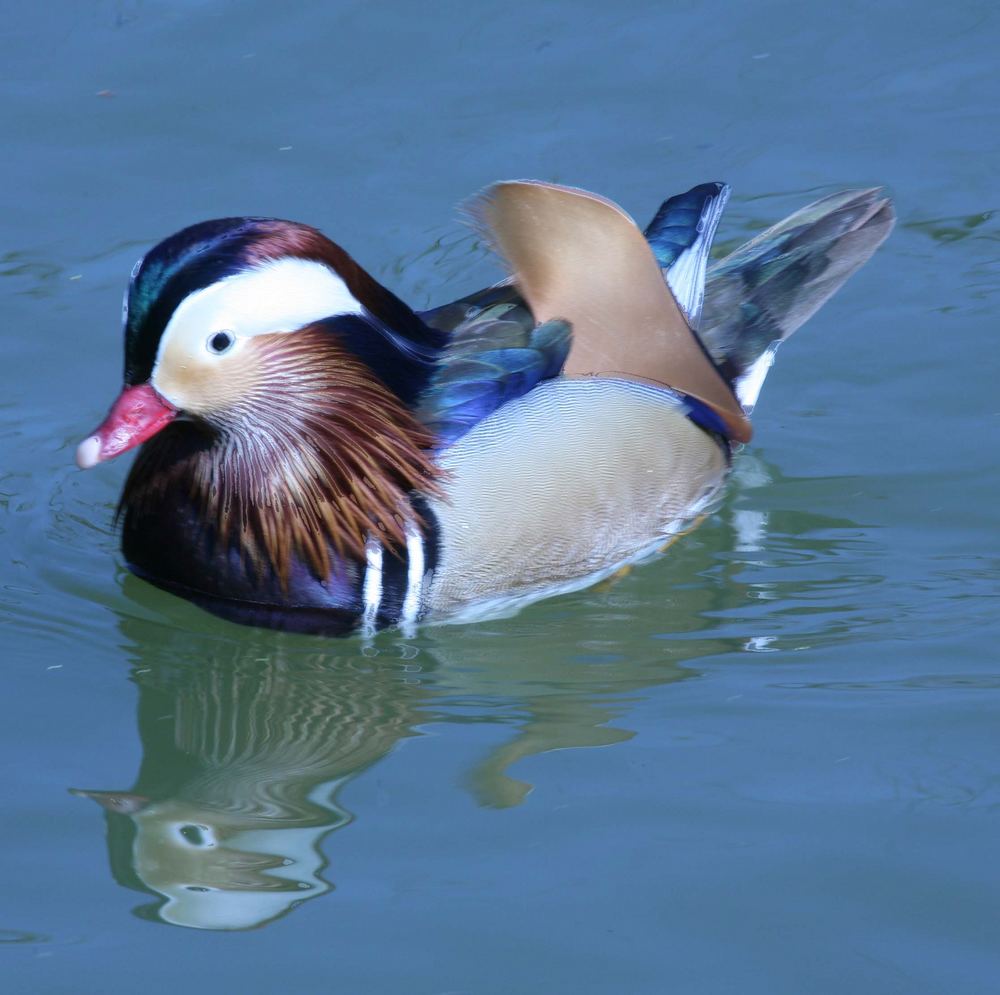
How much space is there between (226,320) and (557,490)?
1.00m

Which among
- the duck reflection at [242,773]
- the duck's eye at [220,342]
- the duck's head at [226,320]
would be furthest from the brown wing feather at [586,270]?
the duck reflection at [242,773]

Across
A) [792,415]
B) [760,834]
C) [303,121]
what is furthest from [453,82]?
[760,834]

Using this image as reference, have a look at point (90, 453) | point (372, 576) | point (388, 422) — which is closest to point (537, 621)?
point (372, 576)

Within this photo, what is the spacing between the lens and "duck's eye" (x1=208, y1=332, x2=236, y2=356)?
400cm

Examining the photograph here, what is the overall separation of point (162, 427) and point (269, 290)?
417 millimetres

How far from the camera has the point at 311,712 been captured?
13.9 feet

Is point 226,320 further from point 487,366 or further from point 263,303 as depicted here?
point 487,366

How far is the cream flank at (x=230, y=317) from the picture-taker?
3.93 m

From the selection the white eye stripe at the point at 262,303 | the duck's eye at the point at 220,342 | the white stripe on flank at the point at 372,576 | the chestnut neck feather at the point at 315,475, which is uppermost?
the white eye stripe at the point at 262,303

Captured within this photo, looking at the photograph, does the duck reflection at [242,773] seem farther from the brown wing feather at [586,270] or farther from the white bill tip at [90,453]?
the brown wing feather at [586,270]

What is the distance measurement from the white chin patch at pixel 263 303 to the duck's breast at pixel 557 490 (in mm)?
503

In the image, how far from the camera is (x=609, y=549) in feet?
15.4

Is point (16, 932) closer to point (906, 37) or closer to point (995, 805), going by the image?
point (995, 805)

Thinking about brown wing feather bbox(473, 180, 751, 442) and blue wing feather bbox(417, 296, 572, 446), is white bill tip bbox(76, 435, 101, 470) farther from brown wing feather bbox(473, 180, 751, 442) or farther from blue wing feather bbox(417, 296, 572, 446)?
brown wing feather bbox(473, 180, 751, 442)
